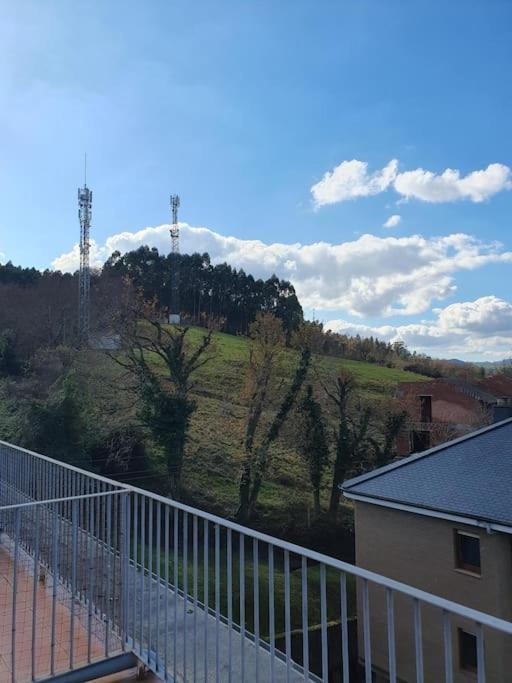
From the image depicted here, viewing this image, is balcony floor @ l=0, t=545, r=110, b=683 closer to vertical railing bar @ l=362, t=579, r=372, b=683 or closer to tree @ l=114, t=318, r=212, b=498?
vertical railing bar @ l=362, t=579, r=372, b=683

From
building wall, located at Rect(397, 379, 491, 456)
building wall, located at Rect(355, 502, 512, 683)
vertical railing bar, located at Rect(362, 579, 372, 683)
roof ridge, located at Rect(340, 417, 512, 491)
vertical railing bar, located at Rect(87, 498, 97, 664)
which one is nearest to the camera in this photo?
vertical railing bar, located at Rect(362, 579, 372, 683)

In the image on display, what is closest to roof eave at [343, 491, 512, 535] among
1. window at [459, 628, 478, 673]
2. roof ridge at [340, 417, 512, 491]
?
roof ridge at [340, 417, 512, 491]

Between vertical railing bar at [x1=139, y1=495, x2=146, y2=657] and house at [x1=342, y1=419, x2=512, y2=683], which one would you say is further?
house at [x1=342, y1=419, x2=512, y2=683]

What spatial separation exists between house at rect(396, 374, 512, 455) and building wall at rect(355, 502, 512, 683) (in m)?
7.24

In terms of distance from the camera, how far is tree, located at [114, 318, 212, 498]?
1501cm

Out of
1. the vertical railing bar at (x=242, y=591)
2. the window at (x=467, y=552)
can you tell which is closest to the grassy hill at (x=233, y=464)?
the window at (x=467, y=552)

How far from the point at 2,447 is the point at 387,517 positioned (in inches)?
357

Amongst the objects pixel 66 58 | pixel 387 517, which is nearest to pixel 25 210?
pixel 66 58

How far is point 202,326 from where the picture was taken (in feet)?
62.4

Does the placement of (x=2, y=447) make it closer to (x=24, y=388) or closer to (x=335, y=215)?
(x=24, y=388)

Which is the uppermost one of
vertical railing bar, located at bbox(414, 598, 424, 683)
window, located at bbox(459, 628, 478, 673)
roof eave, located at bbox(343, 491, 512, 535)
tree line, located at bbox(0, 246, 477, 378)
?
tree line, located at bbox(0, 246, 477, 378)

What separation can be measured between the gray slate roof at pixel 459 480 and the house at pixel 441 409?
226 inches

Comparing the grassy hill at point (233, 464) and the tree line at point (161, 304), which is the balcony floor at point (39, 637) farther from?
the tree line at point (161, 304)

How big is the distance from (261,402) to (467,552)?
7.93 meters
